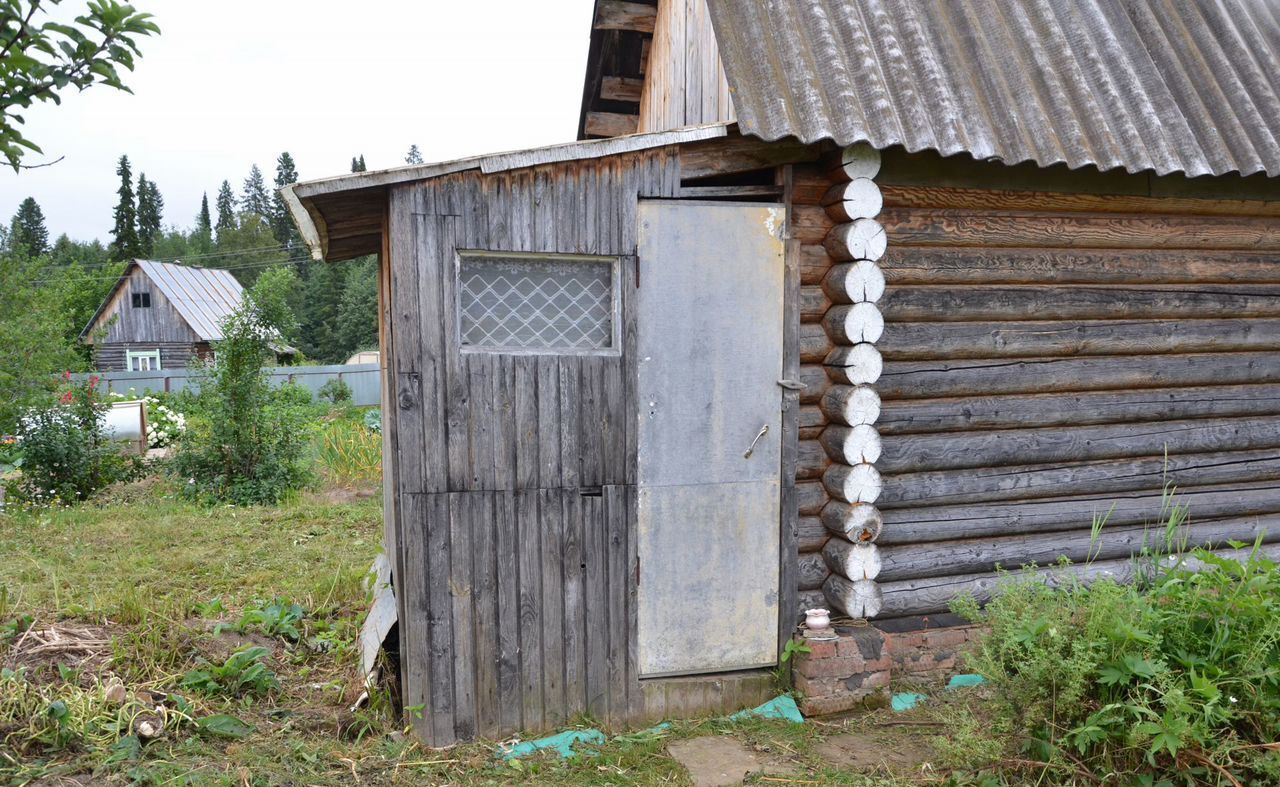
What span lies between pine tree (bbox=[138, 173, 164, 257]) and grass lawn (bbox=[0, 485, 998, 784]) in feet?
174

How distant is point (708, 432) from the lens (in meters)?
5.05

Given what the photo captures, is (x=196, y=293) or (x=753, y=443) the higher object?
(x=196, y=293)

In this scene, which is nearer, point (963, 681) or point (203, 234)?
point (963, 681)

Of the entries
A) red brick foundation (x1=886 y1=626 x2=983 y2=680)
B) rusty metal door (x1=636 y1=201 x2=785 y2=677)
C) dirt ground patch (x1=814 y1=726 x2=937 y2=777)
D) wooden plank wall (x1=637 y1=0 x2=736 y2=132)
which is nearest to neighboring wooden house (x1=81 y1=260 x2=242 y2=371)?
wooden plank wall (x1=637 y1=0 x2=736 y2=132)

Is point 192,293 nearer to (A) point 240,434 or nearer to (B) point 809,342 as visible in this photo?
(A) point 240,434

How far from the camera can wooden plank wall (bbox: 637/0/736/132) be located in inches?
242

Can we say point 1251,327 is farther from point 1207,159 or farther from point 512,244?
point 512,244

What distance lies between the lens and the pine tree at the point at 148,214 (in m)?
64.6

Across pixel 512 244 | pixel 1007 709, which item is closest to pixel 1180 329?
pixel 1007 709

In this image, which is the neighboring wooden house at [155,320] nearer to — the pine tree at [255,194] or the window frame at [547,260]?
the window frame at [547,260]

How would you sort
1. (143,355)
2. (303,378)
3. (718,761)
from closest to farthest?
(718,761) < (303,378) < (143,355)

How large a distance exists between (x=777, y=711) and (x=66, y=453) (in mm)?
11192

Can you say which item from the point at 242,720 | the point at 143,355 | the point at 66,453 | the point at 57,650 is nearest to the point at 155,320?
the point at 143,355

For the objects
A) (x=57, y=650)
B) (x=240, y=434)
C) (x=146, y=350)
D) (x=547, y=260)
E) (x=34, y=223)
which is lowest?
(x=57, y=650)
